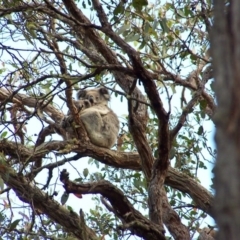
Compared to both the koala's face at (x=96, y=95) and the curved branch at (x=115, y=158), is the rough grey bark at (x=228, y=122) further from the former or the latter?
the koala's face at (x=96, y=95)

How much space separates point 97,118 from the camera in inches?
314

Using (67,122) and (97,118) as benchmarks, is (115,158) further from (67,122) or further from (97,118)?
(97,118)

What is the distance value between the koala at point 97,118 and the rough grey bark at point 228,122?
5.72 meters

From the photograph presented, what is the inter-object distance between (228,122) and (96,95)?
8175 mm

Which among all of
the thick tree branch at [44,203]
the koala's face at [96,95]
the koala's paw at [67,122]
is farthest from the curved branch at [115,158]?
the koala's face at [96,95]

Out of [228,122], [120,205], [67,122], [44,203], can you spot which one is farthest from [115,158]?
[228,122]

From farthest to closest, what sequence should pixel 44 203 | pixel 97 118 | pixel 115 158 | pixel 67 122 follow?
pixel 97 118, pixel 67 122, pixel 115 158, pixel 44 203

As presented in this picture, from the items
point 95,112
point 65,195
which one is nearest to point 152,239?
point 65,195

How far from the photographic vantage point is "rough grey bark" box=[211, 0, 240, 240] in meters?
0.73

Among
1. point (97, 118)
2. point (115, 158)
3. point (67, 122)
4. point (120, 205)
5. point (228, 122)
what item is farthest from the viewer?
point (97, 118)

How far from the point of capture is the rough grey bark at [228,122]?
731 millimetres

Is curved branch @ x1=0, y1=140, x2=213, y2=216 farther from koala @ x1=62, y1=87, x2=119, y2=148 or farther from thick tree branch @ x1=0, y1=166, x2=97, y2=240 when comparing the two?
koala @ x1=62, y1=87, x2=119, y2=148

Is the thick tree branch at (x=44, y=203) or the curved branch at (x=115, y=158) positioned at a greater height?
the curved branch at (x=115, y=158)

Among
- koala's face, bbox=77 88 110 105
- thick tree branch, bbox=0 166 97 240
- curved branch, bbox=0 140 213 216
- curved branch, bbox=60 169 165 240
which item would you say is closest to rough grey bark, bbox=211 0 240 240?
curved branch, bbox=60 169 165 240
